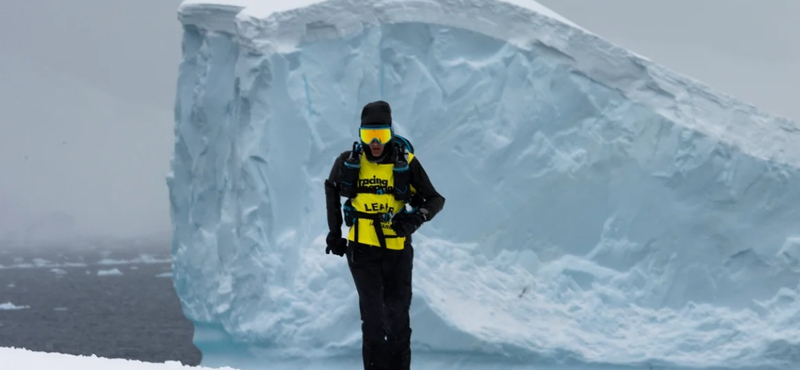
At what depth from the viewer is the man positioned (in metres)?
4.00

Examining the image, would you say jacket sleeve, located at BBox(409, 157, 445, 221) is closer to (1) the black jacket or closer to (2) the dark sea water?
(1) the black jacket

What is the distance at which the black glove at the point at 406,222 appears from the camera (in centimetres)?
396

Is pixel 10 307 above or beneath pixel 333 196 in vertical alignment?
beneath

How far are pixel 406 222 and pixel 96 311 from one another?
26475 mm

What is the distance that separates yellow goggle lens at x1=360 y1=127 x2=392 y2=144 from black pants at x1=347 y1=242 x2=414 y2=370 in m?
0.45

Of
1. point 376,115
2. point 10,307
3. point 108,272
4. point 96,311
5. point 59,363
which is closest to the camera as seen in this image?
point 59,363

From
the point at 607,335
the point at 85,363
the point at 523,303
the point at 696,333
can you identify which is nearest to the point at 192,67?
the point at 523,303

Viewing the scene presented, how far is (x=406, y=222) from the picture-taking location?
13.0ft

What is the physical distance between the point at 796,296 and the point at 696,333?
0.97 meters

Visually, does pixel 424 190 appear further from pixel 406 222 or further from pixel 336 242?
pixel 336 242

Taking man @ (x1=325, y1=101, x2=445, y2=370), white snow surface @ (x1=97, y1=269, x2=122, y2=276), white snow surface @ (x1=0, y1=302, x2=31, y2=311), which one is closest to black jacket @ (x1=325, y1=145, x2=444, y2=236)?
man @ (x1=325, y1=101, x2=445, y2=370)

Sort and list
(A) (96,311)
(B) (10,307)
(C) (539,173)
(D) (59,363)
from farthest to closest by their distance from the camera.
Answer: (B) (10,307) → (A) (96,311) → (C) (539,173) → (D) (59,363)

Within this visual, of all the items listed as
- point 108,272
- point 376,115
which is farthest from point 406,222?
point 108,272

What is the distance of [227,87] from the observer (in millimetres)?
9172
